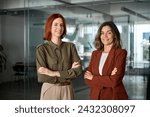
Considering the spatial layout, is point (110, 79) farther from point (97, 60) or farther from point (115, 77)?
point (97, 60)

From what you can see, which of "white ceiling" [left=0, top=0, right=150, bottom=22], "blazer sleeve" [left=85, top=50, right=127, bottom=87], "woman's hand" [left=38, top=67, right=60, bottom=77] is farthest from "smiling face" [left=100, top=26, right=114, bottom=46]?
"white ceiling" [left=0, top=0, right=150, bottom=22]

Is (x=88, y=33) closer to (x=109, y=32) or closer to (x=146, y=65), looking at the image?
(x=146, y=65)

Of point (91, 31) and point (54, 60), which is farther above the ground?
point (91, 31)

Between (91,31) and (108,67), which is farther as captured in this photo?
(91,31)

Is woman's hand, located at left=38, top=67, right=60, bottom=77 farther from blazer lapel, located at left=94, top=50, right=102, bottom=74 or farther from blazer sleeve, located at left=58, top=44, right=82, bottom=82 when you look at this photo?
blazer lapel, located at left=94, top=50, right=102, bottom=74

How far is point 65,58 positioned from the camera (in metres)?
2.02

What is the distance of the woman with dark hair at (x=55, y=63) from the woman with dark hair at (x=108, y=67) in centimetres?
16

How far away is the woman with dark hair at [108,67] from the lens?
1.96m

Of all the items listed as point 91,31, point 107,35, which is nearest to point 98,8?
point 91,31

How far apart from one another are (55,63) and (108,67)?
36 cm

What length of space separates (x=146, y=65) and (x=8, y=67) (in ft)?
12.9

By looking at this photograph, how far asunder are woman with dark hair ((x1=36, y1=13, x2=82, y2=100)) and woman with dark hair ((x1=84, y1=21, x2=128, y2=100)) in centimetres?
16

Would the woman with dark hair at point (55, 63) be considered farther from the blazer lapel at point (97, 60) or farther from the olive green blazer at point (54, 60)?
the blazer lapel at point (97, 60)

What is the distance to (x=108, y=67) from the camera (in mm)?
1968
